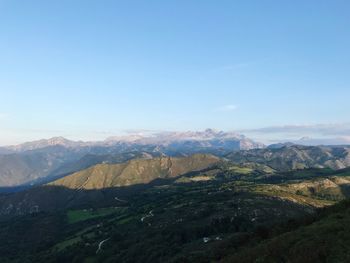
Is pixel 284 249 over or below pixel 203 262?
over

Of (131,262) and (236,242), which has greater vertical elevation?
(236,242)

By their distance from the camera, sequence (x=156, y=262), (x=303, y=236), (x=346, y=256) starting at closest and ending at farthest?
(x=346, y=256) → (x=303, y=236) → (x=156, y=262)

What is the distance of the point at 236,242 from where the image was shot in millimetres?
85062

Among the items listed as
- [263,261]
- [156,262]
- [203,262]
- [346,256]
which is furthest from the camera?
[156,262]

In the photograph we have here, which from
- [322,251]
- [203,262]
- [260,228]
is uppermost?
[322,251]

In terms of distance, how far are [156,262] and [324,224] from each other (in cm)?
12058

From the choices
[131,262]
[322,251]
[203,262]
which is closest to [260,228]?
[203,262]

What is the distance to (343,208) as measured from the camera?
267ft

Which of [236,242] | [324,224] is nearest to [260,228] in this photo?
[236,242]

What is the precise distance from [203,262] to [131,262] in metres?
125

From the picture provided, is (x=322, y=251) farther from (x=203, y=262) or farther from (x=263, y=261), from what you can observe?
(x=203, y=262)

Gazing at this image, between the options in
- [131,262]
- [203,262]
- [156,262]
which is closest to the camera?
[203,262]

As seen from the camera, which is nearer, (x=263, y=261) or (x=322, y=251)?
(x=322, y=251)

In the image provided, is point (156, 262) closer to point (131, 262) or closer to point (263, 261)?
point (131, 262)
